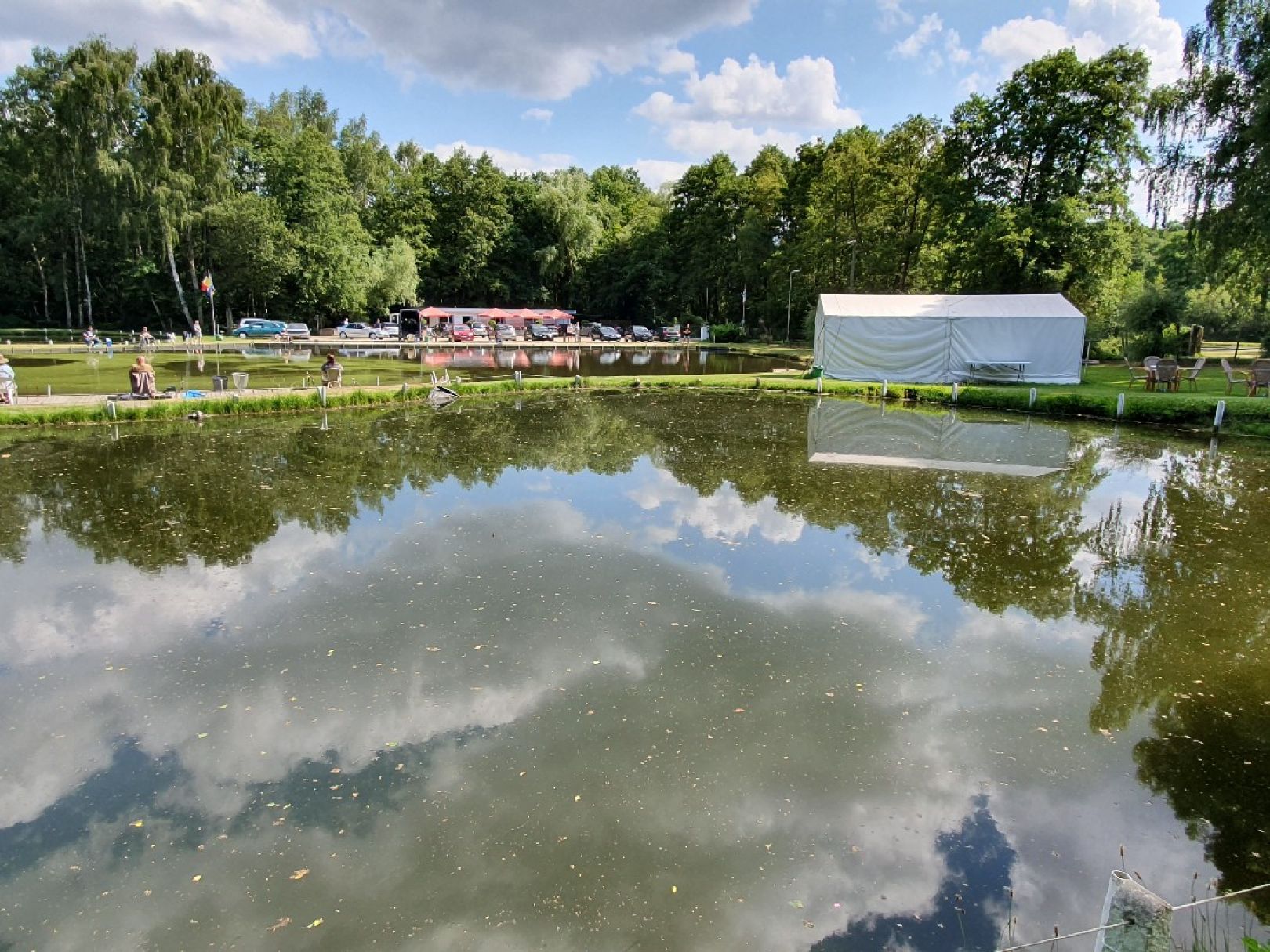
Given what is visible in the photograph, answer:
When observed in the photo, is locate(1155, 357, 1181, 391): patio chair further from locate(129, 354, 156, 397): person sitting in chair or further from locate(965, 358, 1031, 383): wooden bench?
locate(129, 354, 156, 397): person sitting in chair

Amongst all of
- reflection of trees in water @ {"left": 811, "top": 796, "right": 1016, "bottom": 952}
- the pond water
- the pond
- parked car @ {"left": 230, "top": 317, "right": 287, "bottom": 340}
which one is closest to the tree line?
parked car @ {"left": 230, "top": 317, "right": 287, "bottom": 340}

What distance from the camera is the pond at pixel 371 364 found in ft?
83.7

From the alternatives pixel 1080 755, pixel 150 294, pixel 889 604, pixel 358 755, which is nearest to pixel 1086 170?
pixel 889 604

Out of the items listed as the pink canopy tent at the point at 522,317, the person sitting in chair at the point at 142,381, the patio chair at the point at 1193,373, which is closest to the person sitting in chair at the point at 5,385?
the person sitting in chair at the point at 142,381

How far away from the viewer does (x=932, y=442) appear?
17375 millimetres

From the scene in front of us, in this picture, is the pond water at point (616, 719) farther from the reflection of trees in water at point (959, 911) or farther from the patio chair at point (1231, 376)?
the patio chair at point (1231, 376)

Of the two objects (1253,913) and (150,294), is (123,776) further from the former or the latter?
(150,294)

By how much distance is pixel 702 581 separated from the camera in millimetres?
8492

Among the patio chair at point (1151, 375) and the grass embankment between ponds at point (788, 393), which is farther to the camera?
the patio chair at point (1151, 375)

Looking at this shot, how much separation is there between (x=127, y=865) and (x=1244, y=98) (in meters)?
30.2

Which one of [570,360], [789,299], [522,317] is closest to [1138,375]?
[789,299]

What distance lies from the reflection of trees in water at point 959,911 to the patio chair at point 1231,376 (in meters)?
23.0

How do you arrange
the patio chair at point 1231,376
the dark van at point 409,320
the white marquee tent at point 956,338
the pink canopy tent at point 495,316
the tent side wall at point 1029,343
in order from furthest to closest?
the pink canopy tent at point 495,316, the dark van at point 409,320, the white marquee tent at point 956,338, the tent side wall at point 1029,343, the patio chair at point 1231,376

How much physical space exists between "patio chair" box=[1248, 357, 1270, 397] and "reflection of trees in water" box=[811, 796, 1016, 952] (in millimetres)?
22858
